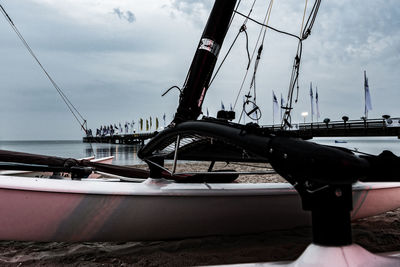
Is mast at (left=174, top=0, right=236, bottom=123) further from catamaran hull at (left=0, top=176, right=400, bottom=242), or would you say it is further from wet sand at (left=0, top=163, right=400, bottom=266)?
wet sand at (left=0, top=163, right=400, bottom=266)

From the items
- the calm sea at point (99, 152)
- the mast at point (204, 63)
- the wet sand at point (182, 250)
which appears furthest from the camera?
the calm sea at point (99, 152)

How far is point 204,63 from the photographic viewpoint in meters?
3.57

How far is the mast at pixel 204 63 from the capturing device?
141 inches

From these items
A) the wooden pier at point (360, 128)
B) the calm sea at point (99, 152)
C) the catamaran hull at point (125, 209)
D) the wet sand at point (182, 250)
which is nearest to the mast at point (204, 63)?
the catamaran hull at point (125, 209)

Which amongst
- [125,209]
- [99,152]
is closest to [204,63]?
[125,209]

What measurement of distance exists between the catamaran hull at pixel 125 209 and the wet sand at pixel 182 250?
0.14 meters

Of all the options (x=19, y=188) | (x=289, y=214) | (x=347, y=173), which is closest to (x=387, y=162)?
(x=347, y=173)

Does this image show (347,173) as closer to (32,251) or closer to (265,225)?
(265,225)

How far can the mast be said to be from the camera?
11.7 feet

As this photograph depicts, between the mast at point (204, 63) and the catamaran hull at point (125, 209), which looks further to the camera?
the mast at point (204, 63)

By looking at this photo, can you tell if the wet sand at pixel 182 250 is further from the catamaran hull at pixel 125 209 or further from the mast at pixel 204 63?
the mast at pixel 204 63

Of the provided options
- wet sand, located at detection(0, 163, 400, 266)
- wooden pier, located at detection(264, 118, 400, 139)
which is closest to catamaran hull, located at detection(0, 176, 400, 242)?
wet sand, located at detection(0, 163, 400, 266)

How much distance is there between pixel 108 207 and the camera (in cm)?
248

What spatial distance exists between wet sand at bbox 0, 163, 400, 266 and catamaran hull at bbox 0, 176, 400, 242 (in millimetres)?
138
